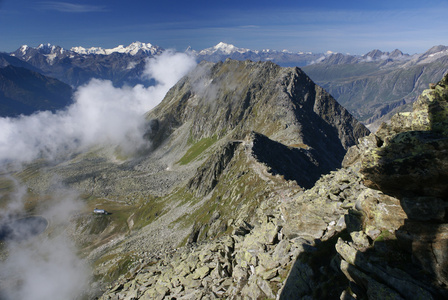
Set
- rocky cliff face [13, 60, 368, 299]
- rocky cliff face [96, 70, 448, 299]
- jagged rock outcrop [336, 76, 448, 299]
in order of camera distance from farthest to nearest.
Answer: rocky cliff face [13, 60, 368, 299], rocky cliff face [96, 70, 448, 299], jagged rock outcrop [336, 76, 448, 299]

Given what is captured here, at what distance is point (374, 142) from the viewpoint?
17.1 m

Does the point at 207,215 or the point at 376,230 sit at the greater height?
the point at 376,230

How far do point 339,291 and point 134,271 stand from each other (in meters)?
41.2

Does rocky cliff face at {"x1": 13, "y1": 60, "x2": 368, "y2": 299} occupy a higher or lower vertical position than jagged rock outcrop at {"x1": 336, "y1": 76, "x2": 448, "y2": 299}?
lower

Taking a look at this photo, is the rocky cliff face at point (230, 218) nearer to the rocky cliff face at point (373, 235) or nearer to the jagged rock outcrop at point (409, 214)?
the rocky cliff face at point (373, 235)

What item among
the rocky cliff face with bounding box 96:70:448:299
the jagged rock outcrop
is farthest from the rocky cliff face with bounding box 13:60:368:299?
the jagged rock outcrop

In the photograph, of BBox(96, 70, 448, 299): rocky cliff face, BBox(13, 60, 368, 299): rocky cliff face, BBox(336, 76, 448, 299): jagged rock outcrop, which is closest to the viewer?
BBox(336, 76, 448, 299): jagged rock outcrop

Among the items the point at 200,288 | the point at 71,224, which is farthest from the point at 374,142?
the point at 71,224

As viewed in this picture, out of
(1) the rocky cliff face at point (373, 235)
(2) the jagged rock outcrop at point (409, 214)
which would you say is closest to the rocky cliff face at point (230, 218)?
(1) the rocky cliff face at point (373, 235)

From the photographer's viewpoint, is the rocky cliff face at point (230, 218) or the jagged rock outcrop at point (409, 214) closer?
the jagged rock outcrop at point (409, 214)

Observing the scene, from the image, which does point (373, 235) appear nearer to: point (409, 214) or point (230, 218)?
point (409, 214)

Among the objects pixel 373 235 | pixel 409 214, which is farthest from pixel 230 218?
pixel 409 214

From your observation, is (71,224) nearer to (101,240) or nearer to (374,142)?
(101,240)

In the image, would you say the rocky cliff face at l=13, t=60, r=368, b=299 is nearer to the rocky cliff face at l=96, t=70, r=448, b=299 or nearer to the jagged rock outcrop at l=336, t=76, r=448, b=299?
the rocky cliff face at l=96, t=70, r=448, b=299
